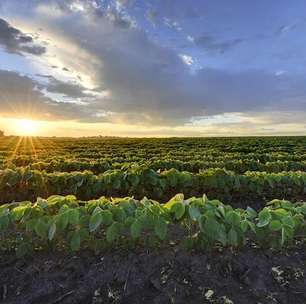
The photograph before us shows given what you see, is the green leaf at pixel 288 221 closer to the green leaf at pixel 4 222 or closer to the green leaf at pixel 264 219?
the green leaf at pixel 264 219

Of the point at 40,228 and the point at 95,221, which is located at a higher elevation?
the point at 95,221

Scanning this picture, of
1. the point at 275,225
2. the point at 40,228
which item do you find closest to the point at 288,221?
the point at 275,225

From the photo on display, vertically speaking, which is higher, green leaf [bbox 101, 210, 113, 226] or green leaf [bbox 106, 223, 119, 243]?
green leaf [bbox 101, 210, 113, 226]

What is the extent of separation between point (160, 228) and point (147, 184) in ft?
10.2

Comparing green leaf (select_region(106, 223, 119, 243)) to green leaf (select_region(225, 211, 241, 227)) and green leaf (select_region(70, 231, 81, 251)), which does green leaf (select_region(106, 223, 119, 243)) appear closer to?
green leaf (select_region(70, 231, 81, 251))

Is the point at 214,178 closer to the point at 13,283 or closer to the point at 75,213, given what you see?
the point at 75,213

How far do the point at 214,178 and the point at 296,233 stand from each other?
255 centimetres

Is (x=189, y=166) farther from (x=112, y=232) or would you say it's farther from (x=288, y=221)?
(x=112, y=232)

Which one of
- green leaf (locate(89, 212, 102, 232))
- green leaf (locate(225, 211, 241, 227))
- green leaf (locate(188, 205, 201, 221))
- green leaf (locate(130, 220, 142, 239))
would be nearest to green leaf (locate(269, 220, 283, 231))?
green leaf (locate(225, 211, 241, 227))

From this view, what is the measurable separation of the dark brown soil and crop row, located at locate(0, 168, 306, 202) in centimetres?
265

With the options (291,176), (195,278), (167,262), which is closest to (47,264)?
(167,262)

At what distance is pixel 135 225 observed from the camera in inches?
117

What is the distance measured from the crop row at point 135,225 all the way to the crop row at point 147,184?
8.20 ft

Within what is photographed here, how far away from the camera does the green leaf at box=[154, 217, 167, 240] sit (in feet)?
9.66
